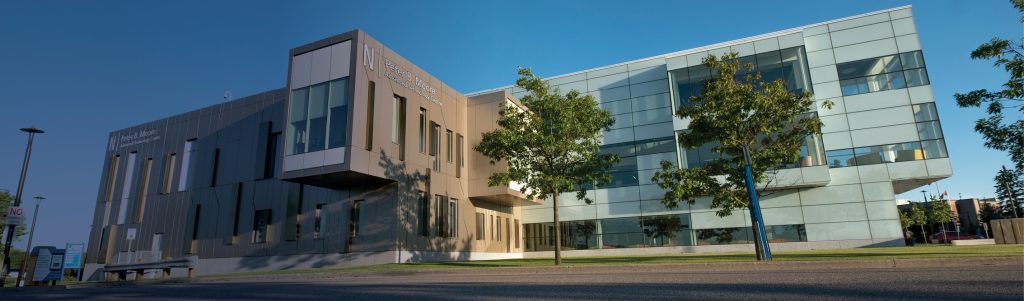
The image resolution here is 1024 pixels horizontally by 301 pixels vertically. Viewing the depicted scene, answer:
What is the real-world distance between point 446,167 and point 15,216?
1819cm

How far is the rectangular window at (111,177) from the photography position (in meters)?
36.6

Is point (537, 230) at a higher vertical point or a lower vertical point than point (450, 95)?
lower

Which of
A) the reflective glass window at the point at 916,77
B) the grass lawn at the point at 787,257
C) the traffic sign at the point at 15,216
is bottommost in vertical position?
the grass lawn at the point at 787,257

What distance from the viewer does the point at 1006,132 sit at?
16188 millimetres

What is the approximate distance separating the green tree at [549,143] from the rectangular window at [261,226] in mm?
13613

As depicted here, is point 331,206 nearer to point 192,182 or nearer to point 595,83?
point 192,182

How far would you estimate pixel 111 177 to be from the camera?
36938mm

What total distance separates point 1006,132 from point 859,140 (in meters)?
16.8

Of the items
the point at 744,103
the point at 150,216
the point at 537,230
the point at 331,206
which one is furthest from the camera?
the point at 537,230

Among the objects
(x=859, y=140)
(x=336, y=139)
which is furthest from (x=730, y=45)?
(x=336, y=139)

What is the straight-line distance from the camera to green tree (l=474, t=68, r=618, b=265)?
2138cm

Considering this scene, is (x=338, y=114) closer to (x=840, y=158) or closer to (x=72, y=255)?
(x=72, y=255)

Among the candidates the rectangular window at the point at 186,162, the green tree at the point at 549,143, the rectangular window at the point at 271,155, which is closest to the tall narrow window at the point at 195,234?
the rectangular window at the point at 186,162

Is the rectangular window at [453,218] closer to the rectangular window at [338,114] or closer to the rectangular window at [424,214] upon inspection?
the rectangular window at [424,214]
